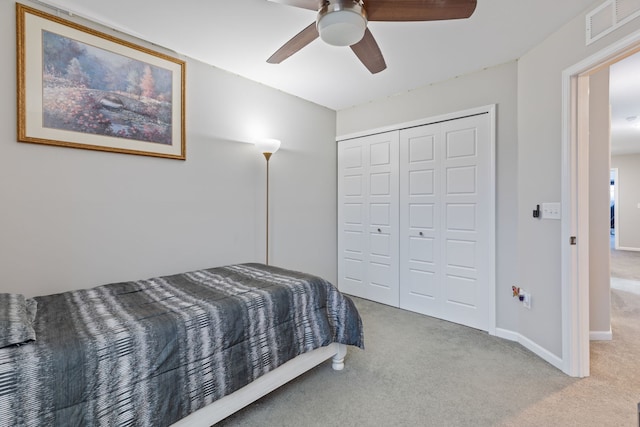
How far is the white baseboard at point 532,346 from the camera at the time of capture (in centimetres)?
218

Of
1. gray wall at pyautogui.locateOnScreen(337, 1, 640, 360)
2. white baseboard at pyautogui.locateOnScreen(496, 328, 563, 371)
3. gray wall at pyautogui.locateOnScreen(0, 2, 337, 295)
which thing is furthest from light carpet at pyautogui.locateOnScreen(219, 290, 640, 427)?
gray wall at pyautogui.locateOnScreen(0, 2, 337, 295)

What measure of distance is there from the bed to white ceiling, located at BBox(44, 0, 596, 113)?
1.80 m

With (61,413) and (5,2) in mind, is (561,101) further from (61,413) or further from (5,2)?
(5,2)

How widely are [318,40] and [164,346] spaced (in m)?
2.28

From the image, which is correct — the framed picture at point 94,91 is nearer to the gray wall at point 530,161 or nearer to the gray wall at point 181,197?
the gray wall at point 181,197

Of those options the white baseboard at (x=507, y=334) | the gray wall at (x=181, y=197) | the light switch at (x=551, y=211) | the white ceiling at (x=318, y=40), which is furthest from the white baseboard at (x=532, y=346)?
the white ceiling at (x=318, y=40)

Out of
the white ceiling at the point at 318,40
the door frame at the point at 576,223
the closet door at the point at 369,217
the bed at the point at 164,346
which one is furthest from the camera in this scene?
the closet door at the point at 369,217

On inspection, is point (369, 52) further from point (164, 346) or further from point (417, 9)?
point (164, 346)

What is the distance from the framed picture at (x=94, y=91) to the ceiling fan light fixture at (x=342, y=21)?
5.01 ft

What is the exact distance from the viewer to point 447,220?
10.1 feet

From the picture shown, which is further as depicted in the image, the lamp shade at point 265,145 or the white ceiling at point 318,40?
the lamp shade at point 265,145

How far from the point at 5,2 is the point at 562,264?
13.0ft

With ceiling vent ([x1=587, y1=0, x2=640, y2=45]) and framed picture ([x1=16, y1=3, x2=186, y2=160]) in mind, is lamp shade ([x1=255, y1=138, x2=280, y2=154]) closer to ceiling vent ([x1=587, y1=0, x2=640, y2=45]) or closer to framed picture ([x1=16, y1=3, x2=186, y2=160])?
framed picture ([x1=16, y1=3, x2=186, y2=160])

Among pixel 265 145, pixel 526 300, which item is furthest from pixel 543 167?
pixel 265 145
